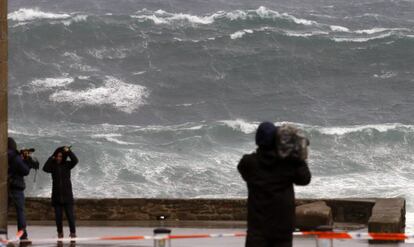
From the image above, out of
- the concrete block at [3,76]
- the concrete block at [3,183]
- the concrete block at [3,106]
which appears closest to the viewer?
the concrete block at [3,76]

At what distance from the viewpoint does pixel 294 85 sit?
57.5 meters

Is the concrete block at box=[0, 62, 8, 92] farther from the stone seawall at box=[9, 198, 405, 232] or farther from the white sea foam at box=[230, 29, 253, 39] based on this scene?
the white sea foam at box=[230, 29, 253, 39]

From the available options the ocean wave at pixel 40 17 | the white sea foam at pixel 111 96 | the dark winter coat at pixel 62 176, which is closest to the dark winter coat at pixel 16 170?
the dark winter coat at pixel 62 176

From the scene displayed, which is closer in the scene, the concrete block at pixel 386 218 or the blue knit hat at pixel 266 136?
the blue knit hat at pixel 266 136

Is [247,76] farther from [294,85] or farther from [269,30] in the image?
[269,30]

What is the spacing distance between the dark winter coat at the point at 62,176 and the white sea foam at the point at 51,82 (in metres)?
39.0

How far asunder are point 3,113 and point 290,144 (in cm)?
576

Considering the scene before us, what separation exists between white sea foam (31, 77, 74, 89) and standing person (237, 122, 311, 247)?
4586cm

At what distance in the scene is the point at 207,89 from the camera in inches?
2245

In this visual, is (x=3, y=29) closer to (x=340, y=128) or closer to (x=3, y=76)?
(x=3, y=76)

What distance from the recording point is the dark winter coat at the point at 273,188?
1067 centimetres

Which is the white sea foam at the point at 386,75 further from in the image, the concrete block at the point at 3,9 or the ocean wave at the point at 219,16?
the concrete block at the point at 3,9

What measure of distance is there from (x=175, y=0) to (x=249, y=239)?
64861 mm

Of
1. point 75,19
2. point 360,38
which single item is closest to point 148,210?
point 360,38
